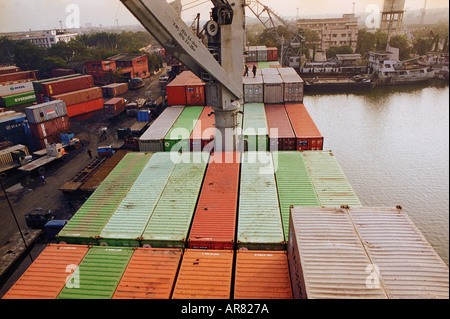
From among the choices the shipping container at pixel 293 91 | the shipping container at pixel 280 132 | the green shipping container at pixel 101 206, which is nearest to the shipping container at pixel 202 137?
the green shipping container at pixel 101 206

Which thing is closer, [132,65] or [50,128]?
[50,128]

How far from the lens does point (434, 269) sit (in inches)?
320

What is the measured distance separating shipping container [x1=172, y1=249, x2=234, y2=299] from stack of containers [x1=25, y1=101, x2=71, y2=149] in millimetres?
27870

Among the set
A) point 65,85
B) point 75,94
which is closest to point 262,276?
point 75,94

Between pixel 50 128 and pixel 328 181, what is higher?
pixel 50 128

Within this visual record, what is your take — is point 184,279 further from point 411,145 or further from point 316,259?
point 411,145

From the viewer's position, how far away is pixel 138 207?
15.4 metres

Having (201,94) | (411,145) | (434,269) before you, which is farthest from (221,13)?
(411,145)

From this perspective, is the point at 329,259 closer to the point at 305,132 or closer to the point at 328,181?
the point at 328,181

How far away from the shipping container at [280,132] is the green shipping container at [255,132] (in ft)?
1.53

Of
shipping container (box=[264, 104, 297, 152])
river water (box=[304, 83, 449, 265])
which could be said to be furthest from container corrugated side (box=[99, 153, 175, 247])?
river water (box=[304, 83, 449, 265])

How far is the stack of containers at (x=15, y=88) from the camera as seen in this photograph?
52250 mm

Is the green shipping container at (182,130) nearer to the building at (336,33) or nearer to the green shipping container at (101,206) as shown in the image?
the green shipping container at (101,206)

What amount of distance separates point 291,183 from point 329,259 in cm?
869
